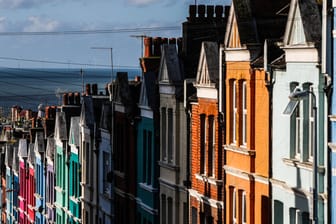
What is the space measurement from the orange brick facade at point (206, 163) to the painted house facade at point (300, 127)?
4.67 meters

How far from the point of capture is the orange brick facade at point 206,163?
35000mm

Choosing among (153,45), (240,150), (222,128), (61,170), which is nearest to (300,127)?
(240,150)

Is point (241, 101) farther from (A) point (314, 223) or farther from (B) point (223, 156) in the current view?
(A) point (314, 223)

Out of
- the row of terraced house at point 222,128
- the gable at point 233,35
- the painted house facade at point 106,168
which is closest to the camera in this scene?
the row of terraced house at point 222,128

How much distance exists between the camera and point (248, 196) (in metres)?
32.2

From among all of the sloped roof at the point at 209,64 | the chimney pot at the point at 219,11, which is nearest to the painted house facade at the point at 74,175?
the chimney pot at the point at 219,11

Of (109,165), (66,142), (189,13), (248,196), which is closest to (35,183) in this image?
(66,142)

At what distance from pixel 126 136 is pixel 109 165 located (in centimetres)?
358

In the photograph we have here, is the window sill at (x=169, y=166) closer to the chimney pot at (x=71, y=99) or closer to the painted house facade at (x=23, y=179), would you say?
the chimney pot at (x=71, y=99)

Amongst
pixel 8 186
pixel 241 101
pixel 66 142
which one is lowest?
pixel 8 186

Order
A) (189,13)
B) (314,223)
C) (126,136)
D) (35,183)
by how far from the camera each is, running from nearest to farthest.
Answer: (314,223), (189,13), (126,136), (35,183)

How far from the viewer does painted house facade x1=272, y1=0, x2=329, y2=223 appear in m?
27.2

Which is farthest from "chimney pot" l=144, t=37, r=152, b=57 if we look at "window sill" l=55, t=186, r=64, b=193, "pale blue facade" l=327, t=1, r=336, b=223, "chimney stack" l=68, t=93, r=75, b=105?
"pale blue facade" l=327, t=1, r=336, b=223

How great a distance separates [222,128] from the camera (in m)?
34.5
